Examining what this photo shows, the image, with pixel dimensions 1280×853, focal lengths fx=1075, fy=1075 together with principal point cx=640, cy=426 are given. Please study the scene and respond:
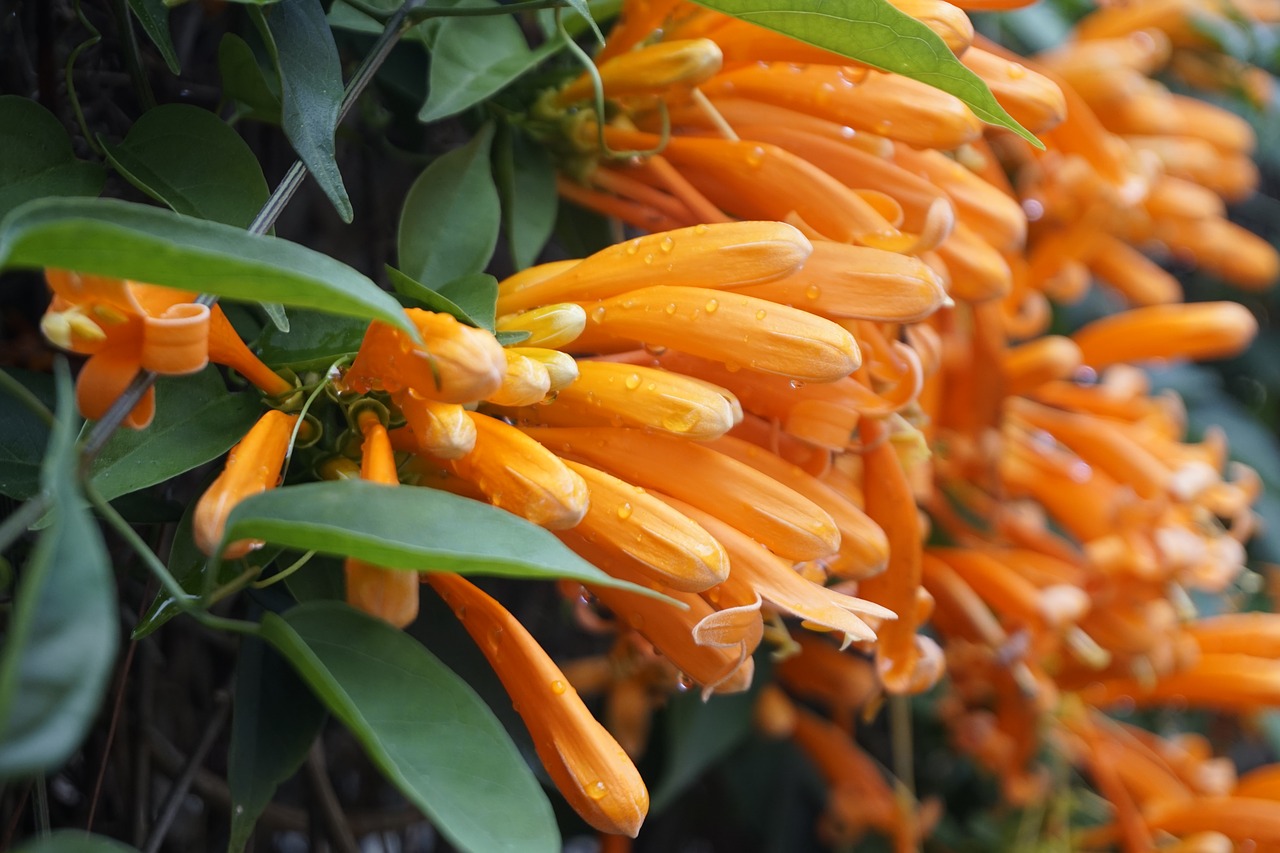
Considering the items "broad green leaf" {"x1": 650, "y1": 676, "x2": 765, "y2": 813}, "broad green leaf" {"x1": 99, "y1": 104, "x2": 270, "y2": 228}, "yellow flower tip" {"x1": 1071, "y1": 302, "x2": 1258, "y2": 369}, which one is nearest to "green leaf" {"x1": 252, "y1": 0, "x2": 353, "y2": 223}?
"broad green leaf" {"x1": 99, "y1": 104, "x2": 270, "y2": 228}

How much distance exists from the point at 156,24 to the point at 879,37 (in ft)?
0.82

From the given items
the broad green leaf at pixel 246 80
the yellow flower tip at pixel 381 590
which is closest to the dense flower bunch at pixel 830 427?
the yellow flower tip at pixel 381 590

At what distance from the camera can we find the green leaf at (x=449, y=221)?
17.5 inches

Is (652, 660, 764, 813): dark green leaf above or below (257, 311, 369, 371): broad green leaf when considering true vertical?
below

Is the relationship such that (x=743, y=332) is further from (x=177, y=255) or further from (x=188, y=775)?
(x=188, y=775)

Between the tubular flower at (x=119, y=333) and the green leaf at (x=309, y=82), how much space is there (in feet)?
0.22

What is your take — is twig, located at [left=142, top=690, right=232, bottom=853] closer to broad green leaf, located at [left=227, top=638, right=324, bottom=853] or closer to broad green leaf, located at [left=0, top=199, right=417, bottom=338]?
broad green leaf, located at [left=227, top=638, right=324, bottom=853]

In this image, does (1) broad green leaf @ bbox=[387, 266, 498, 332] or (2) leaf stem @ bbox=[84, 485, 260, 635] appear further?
(1) broad green leaf @ bbox=[387, 266, 498, 332]

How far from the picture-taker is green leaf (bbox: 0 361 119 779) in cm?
19

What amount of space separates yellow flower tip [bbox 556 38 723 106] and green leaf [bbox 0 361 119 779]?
0.32 m

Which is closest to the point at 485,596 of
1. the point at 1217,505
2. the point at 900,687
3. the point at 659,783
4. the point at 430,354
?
the point at 430,354

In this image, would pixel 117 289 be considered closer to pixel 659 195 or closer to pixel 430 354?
pixel 430 354

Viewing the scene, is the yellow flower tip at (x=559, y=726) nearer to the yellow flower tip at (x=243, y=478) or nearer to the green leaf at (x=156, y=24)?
the yellow flower tip at (x=243, y=478)

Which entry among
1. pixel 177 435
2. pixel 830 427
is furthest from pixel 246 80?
pixel 830 427
